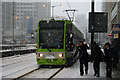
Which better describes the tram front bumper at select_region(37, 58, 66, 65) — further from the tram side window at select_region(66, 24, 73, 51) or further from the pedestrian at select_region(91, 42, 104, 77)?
the pedestrian at select_region(91, 42, 104, 77)

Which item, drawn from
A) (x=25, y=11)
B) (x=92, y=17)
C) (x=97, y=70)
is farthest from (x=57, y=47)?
(x=25, y=11)

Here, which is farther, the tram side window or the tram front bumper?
the tram side window

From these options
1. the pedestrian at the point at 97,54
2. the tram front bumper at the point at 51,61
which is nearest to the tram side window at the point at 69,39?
the tram front bumper at the point at 51,61

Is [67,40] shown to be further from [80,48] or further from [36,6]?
[36,6]

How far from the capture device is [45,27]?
16.7m

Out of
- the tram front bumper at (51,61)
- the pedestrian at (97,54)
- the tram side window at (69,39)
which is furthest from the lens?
the tram side window at (69,39)

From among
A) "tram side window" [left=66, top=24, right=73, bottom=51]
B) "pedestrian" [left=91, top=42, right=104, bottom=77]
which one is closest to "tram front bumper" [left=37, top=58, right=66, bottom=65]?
"tram side window" [left=66, top=24, right=73, bottom=51]

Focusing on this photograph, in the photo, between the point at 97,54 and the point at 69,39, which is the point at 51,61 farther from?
the point at 97,54

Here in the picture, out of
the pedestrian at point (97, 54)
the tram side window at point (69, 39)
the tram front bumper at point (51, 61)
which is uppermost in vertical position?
the tram side window at point (69, 39)

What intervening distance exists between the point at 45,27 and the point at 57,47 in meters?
1.64

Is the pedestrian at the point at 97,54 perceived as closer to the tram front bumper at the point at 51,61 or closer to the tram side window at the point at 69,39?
the tram front bumper at the point at 51,61

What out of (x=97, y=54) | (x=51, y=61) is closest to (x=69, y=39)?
(x=51, y=61)

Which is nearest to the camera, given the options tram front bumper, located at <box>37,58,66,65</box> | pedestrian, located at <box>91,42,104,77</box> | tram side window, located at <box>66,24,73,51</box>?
pedestrian, located at <box>91,42,104,77</box>

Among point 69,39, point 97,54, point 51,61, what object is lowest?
point 51,61
